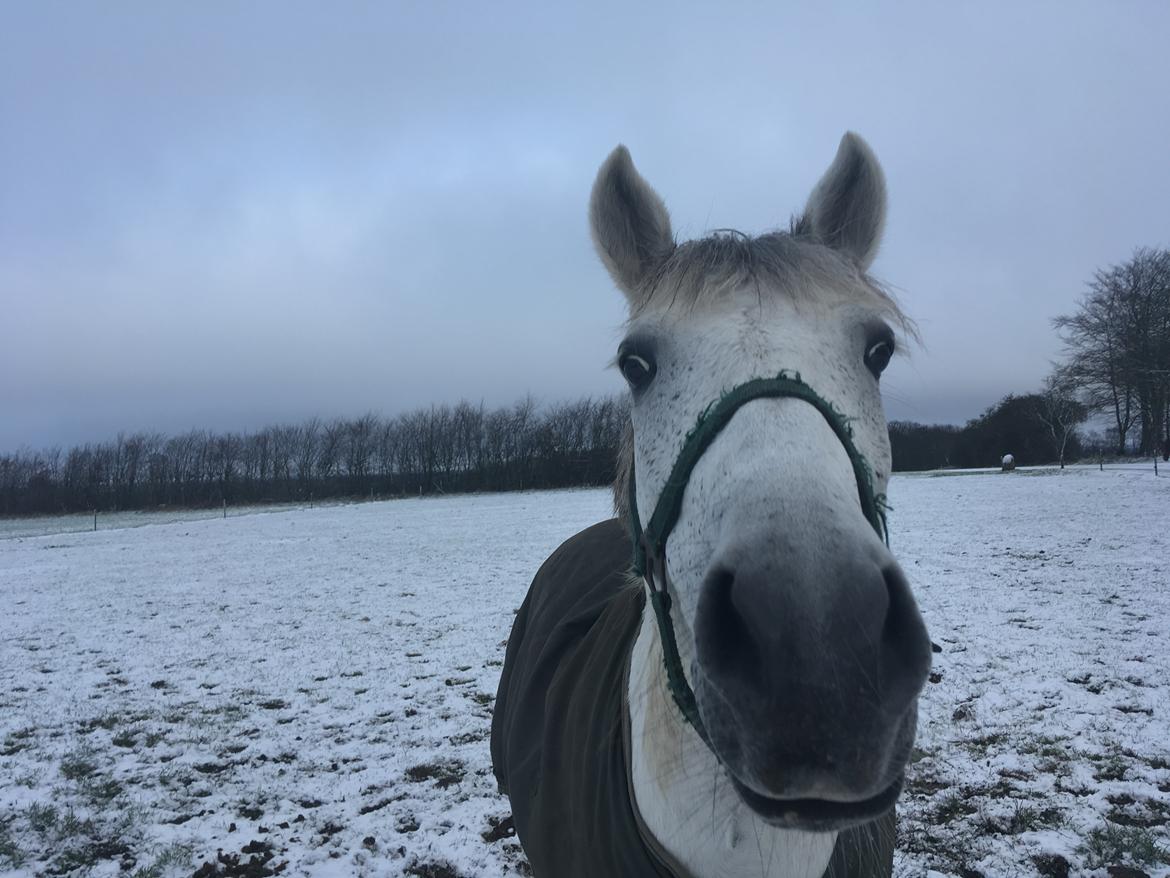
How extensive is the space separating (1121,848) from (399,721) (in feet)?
18.0

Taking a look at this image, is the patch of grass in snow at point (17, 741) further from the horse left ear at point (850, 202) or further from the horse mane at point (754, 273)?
the horse left ear at point (850, 202)

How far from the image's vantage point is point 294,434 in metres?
69.5

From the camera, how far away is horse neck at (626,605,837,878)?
157 cm

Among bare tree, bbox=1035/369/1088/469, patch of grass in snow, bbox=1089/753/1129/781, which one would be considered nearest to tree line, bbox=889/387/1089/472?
bare tree, bbox=1035/369/1088/469

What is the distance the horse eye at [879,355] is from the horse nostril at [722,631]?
1011mm

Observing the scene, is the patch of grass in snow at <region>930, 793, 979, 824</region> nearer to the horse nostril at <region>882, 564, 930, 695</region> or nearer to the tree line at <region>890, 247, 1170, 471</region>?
the horse nostril at <region>882, 564, 930, 695</region>

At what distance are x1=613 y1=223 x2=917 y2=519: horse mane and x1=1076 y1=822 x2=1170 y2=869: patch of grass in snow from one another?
11.4 feet

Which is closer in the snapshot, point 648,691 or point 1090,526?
point 648,691

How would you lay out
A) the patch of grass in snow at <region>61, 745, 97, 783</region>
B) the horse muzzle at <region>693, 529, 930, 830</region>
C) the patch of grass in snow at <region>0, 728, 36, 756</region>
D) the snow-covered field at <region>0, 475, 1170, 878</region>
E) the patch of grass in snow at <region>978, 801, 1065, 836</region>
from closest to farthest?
the horse muzzle at <region>693, 529, 930, 830</region>
the patch of grass in snow at <region>978, 801, 1065, 836</region>
the snow-covered field at <region>0, 475, 1170, 878</region>
the patch of grass in snow at <region>61, 745, 97, 783</region>
the patch of grass in snow at <region>0, 728, 36, 756</region>

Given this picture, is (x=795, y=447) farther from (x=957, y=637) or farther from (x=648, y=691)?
(x=957, y=637)

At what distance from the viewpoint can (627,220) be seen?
2338 mm

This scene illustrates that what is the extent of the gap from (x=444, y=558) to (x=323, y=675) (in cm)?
866

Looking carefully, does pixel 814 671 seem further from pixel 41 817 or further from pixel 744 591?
pixel 41 817

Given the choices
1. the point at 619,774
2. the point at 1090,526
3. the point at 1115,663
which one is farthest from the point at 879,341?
the point at 1090,526
